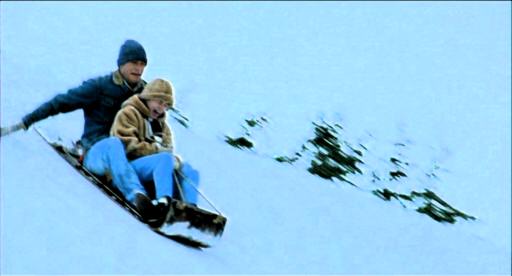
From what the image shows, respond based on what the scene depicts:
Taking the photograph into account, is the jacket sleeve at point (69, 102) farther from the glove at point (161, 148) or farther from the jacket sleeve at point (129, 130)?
the glove at point (161, 148)

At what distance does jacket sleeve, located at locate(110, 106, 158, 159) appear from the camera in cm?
635

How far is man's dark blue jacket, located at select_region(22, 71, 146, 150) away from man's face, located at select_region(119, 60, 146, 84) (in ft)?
0.09

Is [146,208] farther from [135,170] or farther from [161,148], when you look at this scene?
[161,148]

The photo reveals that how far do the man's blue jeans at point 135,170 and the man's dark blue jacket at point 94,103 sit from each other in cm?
10

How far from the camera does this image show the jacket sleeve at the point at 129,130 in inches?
250

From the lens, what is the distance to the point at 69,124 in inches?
300

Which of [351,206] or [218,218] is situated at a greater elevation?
[218,218]

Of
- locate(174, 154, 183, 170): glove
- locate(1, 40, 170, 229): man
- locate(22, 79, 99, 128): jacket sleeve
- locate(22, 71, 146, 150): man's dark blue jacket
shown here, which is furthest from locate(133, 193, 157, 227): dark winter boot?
locate(22, 79, 99, 128): jacket sleeve

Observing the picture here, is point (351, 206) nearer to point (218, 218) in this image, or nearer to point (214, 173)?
point (214, 173)

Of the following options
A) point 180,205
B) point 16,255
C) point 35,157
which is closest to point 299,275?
point 180,205

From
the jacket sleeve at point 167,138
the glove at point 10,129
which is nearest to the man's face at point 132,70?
the jacket sleeve at point 167,138

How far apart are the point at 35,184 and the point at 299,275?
1.43 meters

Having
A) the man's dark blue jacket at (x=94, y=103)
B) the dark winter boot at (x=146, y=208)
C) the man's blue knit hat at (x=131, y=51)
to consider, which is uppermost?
the man's blue knit hat at (x=131, y=51)

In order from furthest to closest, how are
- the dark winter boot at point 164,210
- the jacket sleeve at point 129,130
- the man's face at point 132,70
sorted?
the man's face at point 132,70 < the jacket sleeve at point 129,130 < the dark winter boot at point 164,210
